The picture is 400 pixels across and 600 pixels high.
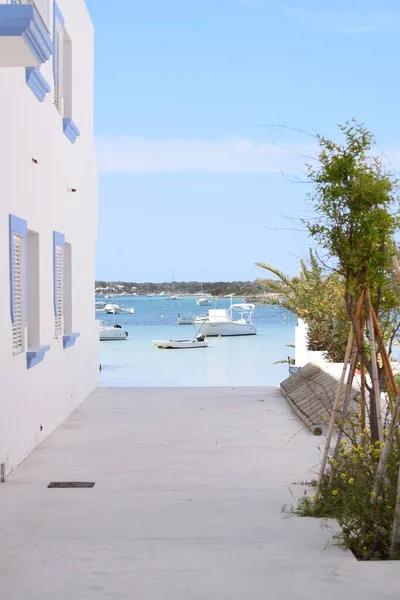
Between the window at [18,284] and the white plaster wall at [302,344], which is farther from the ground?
the window at [18,284]

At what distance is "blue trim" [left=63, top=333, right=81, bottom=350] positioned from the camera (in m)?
13.2

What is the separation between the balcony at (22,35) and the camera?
678 cm

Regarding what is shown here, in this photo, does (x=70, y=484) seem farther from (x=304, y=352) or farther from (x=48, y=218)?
(x=304, y=352)

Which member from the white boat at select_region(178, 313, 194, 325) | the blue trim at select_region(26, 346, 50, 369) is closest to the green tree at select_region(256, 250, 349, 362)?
the blue trim at select_region(26, 346, 50, 369)

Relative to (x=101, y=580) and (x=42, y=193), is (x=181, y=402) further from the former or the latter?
(x=101, y=580)

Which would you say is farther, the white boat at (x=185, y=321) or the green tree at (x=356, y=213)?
the white boat at (x=185, y=321)

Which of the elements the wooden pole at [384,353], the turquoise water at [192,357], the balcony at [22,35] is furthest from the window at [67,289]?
the turquoise water at [192,357]

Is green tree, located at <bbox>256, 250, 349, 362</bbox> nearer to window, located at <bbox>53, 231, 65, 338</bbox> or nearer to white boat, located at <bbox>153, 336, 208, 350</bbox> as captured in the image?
window, located at <bbox>53, 231, 65, 338</bbox>

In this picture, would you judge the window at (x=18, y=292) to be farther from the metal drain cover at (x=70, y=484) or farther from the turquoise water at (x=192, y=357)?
the turquoise water at (x=192, y=357)

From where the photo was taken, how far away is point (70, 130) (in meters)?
13.4

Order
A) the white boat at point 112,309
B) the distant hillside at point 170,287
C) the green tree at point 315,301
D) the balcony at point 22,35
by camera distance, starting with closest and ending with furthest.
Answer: the balcony at point 22,35
the green tree at point 315,301
the distant hillside at point 170,287
the white boat at point 112,309

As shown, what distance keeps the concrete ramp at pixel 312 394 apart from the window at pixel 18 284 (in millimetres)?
2941

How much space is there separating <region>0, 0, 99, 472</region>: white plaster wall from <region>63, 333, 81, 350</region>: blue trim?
0.12m

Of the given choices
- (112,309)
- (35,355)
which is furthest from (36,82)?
(112,309)
